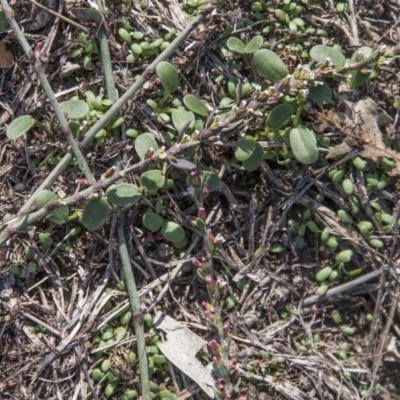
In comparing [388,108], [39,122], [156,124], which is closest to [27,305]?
[39,122]

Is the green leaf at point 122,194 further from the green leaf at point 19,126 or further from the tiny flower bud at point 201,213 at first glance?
the green leaf at point 19,126

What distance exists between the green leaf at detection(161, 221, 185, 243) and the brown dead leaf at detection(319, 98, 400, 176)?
2.29 ft

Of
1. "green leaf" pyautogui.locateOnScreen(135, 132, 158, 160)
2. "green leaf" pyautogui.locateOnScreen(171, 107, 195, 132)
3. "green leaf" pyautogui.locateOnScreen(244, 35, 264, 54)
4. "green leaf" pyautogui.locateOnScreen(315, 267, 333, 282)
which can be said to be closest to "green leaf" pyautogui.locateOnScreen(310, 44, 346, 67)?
"green leaf" pyautogui.locateOnScreen(244, 35, 264, 54)

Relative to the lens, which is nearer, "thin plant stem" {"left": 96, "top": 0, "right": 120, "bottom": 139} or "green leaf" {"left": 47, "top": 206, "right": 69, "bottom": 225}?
"green leaf" {"left": 47, "top": 206, "right": 69, "bottom": 225}

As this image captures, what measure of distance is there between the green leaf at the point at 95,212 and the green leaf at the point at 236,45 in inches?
31.6

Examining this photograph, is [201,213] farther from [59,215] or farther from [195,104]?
[59,215]

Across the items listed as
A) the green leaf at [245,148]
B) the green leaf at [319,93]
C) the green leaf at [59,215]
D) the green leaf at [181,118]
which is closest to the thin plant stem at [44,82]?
the green leaf at [59,215]

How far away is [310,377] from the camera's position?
2506 millimetres

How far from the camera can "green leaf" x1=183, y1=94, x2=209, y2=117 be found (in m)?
2.41

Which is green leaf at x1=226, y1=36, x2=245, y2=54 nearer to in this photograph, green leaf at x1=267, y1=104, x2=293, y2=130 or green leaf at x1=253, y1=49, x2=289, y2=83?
green leaf at x1=253, y1=49, x2=289, y2=83

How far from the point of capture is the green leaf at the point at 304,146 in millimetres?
2367

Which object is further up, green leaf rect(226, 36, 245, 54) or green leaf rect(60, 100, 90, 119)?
green leaf rect(60, 100, 90, 119)

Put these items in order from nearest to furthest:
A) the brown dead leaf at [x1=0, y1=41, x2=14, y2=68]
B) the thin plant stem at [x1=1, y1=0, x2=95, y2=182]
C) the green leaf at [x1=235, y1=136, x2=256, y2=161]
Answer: the thin plant stem at [x1=1, y1=0, x2=95, y2=182], the green leaf at [x1=235, y1=136, x2=256, y2=161], the brown dead leaf at [x1=0, y1=41, x2=14, y2=68]

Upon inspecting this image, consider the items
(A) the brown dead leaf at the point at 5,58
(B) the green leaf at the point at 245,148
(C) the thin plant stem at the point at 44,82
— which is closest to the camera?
(C) the thin plant stem at the point at 44,82
